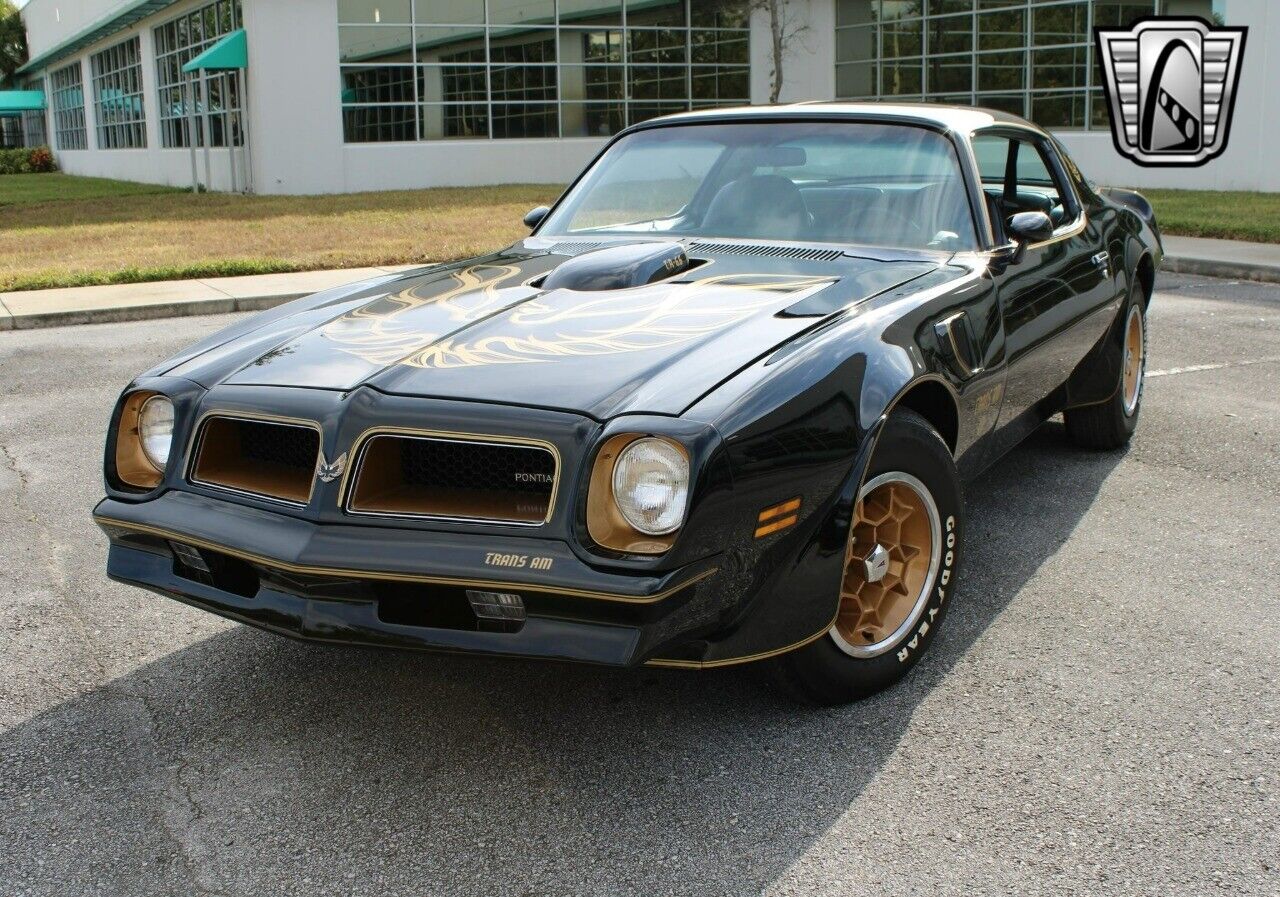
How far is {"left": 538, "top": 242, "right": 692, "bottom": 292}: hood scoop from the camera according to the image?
3.74m

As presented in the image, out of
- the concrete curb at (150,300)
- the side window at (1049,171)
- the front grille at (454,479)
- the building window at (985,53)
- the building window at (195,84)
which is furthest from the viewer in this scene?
the building window at (195,84)

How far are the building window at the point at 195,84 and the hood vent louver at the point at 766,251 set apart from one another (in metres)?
22.7

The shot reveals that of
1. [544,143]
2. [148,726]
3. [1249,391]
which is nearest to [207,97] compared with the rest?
[544,143]

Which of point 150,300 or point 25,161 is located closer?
point 150,300

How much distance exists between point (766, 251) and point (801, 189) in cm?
36

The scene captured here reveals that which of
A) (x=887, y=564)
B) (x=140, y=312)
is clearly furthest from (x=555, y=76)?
(x=887, y=564)

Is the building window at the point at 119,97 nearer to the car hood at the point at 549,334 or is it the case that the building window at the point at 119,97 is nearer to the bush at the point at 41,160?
the bush at the point at 41,160

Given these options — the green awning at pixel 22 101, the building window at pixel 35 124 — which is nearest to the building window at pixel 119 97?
the green awning at pixel 22 101

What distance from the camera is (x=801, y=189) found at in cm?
429

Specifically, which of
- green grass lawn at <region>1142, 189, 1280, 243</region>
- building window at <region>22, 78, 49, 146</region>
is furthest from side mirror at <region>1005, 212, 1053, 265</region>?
building window at <region>22, 78, 49, 146</region>

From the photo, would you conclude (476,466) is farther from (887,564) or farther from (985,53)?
(985,53)

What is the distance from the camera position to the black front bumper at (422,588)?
2.66 m

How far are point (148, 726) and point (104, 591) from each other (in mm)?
1120

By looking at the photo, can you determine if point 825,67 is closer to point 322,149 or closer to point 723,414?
point 322,149
